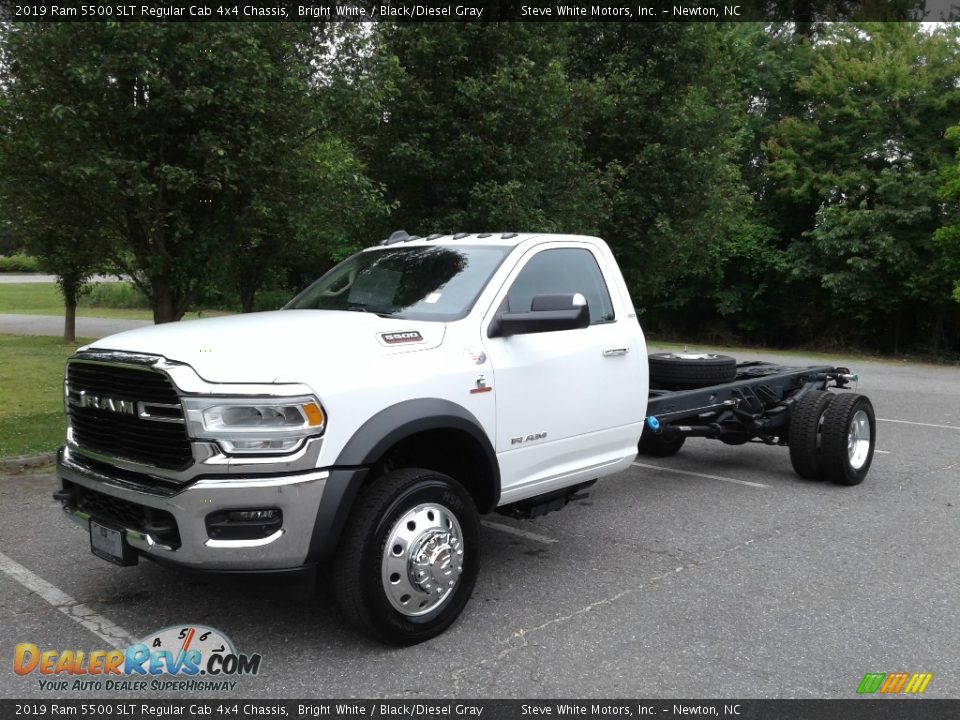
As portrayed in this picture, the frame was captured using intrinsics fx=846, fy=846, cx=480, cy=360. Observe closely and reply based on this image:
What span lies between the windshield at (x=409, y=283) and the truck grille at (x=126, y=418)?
4.89ft

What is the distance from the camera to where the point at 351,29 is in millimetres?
8930

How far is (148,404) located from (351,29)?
630 cm

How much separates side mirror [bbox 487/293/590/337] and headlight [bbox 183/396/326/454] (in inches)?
50.8

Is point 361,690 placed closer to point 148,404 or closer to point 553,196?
point 148,404

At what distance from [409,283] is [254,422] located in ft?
→ 5.70

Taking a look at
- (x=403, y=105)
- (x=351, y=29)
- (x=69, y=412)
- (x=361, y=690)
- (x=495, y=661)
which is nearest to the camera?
(x=361, y=690)

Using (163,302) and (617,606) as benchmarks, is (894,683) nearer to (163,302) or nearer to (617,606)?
(617,606)

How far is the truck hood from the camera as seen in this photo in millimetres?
3715

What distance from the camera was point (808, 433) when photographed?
23.8 feet

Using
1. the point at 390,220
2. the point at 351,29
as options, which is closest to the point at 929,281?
the point at 390,220

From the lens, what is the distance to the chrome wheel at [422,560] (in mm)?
3986

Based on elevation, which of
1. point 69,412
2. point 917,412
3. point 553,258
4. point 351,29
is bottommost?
point 917,412

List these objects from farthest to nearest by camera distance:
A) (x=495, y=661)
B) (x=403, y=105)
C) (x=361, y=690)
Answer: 1. (x=403, y=105)
2. (x=495, y=661)
3. (x=361, y=690)

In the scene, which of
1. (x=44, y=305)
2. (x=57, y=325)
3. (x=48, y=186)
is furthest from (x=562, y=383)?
(x=44, y=305)
